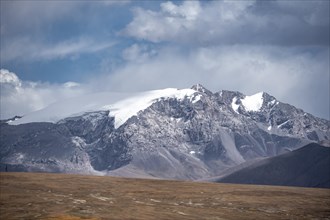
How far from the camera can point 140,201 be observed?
419 ft

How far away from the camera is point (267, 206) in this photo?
4990 inches

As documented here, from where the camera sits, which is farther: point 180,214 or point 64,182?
point 64,182

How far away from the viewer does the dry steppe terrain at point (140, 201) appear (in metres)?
105

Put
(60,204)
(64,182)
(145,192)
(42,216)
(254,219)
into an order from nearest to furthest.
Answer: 1. (42,216)
2. (254,219)
3. (60,204)
4. (145,192)
5. (64,182)

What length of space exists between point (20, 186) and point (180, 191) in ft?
155

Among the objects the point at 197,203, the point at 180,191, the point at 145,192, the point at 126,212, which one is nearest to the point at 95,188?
the point at 145,192

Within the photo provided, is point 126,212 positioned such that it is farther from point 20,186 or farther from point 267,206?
point 20,186

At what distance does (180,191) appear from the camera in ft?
516

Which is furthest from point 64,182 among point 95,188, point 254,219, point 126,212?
point 254,219

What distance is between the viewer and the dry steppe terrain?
10531 cm

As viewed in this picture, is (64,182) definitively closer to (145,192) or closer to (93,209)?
(145,192)

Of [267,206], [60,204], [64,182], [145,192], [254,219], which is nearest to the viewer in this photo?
[254,219]

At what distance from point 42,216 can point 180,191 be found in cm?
6656

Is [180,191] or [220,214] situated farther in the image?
[180,191]
